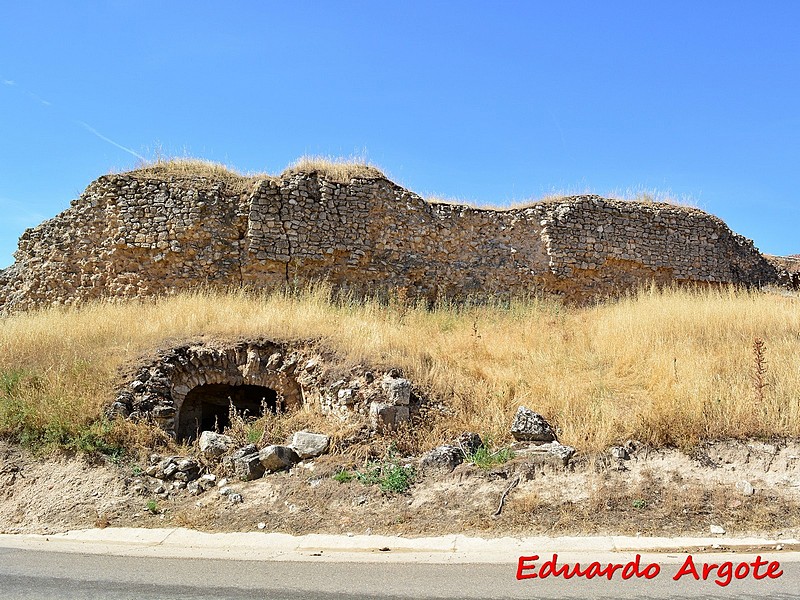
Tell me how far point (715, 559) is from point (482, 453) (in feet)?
9.12

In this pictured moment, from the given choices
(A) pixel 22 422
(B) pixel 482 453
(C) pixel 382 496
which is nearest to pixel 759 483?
(B) pixel 482 453

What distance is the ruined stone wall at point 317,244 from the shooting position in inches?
546

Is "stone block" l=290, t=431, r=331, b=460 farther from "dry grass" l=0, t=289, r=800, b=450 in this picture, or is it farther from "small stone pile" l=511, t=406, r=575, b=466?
"small stone pile" l=511, t=406, r=575, b=466

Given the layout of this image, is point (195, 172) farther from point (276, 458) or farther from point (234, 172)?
point (276, 458)

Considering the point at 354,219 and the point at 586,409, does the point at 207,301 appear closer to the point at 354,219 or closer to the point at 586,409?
the point at 354,219

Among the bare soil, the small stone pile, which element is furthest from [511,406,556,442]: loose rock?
the bare soil

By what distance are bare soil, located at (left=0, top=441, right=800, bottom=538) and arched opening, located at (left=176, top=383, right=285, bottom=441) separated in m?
2.53

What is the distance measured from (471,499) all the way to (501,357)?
3527 millimetres

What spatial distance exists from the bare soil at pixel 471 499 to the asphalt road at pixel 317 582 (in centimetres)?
90

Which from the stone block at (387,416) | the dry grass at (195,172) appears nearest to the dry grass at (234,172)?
the dry grass at (195,172)

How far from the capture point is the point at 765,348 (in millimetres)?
9211

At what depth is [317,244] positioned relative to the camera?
1426 centimetres

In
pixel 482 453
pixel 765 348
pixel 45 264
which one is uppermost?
pixel 45 264

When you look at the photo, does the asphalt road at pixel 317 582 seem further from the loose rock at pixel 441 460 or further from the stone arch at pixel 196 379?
the stone arch at pixel 196 379
